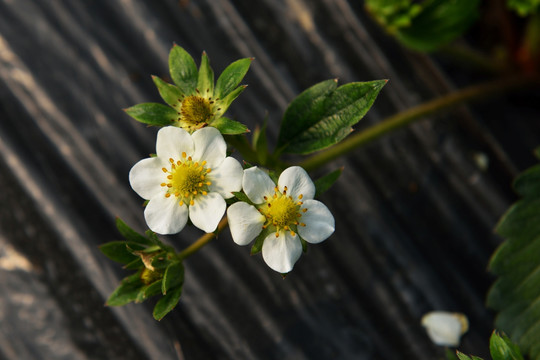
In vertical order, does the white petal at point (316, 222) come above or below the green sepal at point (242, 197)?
below

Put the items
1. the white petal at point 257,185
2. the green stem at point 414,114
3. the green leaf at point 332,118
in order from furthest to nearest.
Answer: the green stem at point 414,114 < the green leaf at point 332,118 < the white petal at point 257,185

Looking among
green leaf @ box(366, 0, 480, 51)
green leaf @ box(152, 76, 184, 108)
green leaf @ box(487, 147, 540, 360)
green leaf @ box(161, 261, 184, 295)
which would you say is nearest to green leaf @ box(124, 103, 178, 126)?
green leaf @ box(152, 76, 184, 108)

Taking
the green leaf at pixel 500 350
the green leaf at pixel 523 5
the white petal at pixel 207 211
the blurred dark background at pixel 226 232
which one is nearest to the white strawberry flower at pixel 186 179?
the white petal at pixel 207 211

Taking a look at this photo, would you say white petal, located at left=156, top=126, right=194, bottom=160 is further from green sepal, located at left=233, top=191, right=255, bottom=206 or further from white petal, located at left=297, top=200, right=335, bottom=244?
white petal, located at left=297, top=200, right=335, bottom=244

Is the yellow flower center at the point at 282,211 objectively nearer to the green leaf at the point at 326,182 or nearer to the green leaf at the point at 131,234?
the green leaf at the point at 326,182

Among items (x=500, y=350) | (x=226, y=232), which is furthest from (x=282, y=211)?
(x=500, y=350)

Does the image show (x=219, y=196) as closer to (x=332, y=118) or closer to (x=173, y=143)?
(x=173, y=143)

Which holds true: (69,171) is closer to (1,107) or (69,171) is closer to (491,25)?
(1,107)

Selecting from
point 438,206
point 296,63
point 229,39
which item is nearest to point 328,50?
point 296,63
